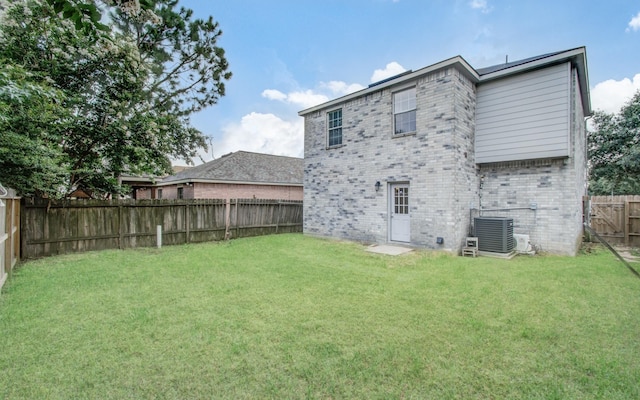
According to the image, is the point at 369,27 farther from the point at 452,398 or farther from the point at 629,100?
the point at 629,100

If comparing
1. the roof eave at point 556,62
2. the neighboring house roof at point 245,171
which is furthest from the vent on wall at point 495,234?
the neighboring house roof at point 245,171

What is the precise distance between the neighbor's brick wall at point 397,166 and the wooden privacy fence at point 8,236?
8.44 meters

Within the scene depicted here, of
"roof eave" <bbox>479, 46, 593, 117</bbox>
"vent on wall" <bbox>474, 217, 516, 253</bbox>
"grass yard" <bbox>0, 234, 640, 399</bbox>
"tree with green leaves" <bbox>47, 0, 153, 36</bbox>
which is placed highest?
"roof eave" <bbox>479, 46, 593, 117</bbox>

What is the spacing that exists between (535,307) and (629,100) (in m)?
20.2

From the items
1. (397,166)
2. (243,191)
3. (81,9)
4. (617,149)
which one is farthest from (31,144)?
(617,149)

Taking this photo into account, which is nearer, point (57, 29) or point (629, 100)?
point (57, 29)

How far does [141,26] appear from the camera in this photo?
40.3ft

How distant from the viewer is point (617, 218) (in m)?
9.92

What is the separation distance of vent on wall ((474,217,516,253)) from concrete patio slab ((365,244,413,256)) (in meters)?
2.00

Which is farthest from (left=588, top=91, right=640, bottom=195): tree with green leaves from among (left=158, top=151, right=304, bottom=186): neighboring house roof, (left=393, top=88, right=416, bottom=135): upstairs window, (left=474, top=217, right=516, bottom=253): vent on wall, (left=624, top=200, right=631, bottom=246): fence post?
(left=158, top=151, right=304, bottom=186): neighboring house roof

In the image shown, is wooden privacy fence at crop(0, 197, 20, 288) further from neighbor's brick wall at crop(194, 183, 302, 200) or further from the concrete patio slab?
neighbor's brick wall at crop(194, 183, 302, 200)

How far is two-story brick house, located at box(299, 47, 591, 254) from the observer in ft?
25.6

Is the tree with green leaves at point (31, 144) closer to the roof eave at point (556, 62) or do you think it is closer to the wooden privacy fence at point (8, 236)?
the wooden privacy fence at point (8, 236)

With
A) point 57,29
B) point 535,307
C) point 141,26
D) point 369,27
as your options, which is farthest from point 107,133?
point 535,307
